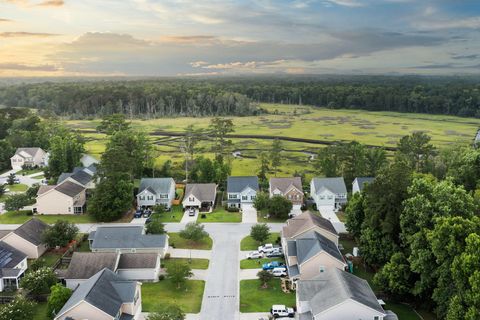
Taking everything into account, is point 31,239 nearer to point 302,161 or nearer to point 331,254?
point 331,254

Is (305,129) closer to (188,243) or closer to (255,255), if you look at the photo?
(188,243)

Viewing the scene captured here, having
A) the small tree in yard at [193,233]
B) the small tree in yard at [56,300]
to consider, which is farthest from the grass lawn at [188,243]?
the small tree in yard at [56,300]

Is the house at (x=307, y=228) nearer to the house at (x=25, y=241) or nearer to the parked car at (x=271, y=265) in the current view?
the parked car at (x=271, y=265)

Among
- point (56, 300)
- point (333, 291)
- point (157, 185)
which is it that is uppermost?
point (157, 185)

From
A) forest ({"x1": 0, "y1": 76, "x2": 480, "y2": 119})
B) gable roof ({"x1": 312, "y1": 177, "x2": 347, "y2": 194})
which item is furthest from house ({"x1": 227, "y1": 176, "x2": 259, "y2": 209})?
forest ({"x1": 0, "y1": 76, "x2": 480, "y2": 119})

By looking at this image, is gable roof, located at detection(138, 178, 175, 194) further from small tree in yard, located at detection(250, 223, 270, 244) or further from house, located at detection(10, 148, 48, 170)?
house, located at detection(10, 148, 48, 170)

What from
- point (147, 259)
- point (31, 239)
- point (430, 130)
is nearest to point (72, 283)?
point (147, 259)

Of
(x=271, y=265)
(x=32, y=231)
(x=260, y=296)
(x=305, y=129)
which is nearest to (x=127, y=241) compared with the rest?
(x=32, y=231)
